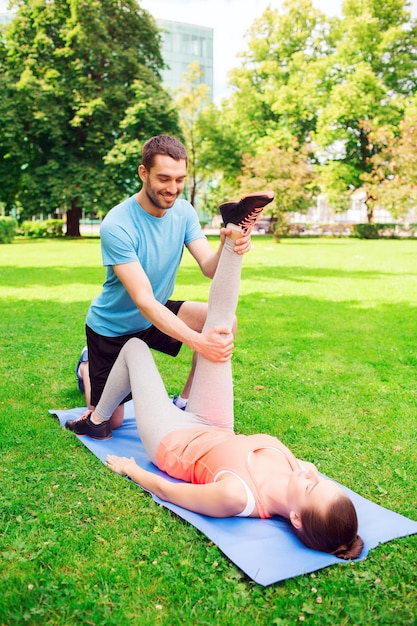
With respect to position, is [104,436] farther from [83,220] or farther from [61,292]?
[83,220]

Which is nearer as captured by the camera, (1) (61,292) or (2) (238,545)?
(2) (238,545)

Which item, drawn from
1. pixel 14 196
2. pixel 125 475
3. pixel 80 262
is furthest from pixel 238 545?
pixel 14 196

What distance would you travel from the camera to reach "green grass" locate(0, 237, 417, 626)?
7.60 feet

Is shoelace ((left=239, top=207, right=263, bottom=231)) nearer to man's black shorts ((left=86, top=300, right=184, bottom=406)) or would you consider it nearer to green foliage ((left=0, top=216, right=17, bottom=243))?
man's black shorts ((left=86, top=300, right=184, bottom=406))

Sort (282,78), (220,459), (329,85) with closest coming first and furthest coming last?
(220,459), (329,85), (282,78)

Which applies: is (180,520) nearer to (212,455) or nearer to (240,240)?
(212,455)

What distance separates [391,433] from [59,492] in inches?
91.3

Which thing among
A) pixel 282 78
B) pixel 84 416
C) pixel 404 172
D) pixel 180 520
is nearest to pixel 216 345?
pixel 180 520

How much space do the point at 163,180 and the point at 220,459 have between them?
1.74 metres

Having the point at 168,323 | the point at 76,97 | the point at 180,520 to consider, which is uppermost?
the point at 76,97

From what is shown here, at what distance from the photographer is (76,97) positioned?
91.7 feet

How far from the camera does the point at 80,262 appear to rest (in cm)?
1625

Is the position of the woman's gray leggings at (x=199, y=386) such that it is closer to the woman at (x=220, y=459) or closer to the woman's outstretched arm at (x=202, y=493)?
the woman at (x=220, y=459)

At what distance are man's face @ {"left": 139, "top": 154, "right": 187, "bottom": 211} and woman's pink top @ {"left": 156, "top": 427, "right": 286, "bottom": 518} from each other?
57.7 inches
